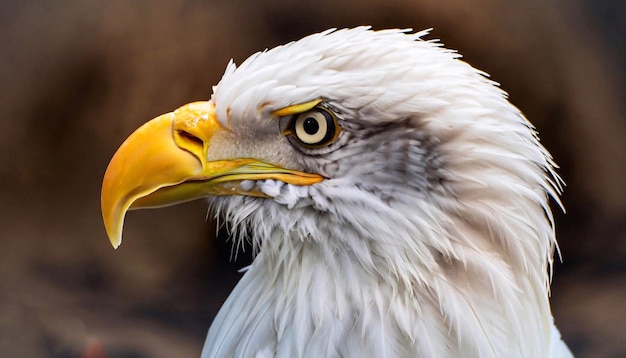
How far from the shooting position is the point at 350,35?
901mm

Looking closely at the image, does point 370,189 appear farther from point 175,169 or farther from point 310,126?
point 175,169

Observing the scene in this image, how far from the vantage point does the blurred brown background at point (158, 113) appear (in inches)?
66.4

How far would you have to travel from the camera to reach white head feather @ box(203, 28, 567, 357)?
0.81 m

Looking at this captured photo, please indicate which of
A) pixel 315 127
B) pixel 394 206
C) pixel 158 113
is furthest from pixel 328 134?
pixel 158 113

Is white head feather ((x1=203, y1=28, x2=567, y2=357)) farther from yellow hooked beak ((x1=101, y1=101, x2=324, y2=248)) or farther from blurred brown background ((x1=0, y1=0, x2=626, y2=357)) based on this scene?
blurred brown background ((x1=0, y1=0, x2=626, y2=357))

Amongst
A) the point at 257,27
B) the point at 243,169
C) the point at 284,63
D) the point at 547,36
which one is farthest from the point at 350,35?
the point at 547,36

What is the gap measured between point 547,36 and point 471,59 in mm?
209

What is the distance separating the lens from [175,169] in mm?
858

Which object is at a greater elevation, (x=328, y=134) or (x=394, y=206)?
(x=328, y=134)

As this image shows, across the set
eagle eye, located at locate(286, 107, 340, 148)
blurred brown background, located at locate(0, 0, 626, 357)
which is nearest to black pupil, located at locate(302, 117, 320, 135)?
eagle eye, located at locate(286, 107, 340, 148)

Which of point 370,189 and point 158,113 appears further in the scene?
point 158,113

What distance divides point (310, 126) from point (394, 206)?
0.15 meters

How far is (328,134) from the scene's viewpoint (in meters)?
0.83

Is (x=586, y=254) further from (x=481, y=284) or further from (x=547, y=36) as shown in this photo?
(x=481, y=284)
